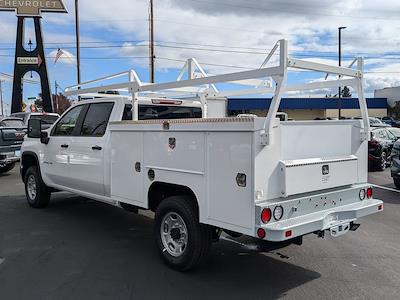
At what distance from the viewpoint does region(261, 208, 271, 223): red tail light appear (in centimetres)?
437

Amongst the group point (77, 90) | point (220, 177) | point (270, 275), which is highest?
point (77, 90)

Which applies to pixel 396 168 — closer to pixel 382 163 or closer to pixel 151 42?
pixel 382 163

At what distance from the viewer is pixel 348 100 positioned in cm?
6519

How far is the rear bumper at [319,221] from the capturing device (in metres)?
4.31

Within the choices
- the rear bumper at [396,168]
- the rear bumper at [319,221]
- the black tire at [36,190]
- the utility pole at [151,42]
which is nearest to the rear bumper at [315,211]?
the rear bumper at [319,221]

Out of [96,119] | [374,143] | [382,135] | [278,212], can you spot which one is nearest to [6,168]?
[96,119]

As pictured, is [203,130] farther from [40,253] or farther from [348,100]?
[348,100]

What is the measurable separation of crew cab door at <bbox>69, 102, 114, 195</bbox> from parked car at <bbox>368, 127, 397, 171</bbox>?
35.0ft

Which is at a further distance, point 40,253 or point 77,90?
point 77,90

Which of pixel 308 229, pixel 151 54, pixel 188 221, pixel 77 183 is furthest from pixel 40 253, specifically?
pixel 151 54

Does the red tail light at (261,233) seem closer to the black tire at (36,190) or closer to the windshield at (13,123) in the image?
the black tire at (36,190)

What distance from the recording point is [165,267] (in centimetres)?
543

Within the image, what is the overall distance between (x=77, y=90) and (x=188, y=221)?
3.73 metres

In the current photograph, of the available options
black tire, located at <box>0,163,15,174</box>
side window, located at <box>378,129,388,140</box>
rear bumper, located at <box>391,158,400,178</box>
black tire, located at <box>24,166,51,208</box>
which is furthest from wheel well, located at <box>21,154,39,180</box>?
side window, located at <box>378,129,388,140</box>
